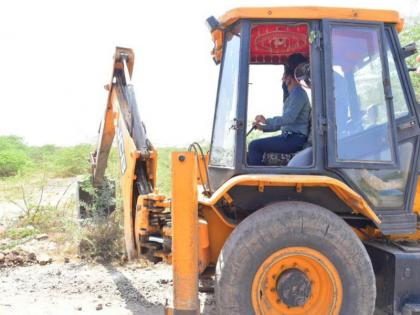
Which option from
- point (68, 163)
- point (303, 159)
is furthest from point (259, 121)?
point (68, 163)

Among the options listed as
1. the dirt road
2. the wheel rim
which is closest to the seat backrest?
the wheel rim

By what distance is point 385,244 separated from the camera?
12.5 ft

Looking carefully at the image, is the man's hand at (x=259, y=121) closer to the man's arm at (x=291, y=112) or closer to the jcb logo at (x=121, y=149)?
the man's arm at (x=291, y=112)

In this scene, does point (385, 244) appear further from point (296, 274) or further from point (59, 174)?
point (59, 174)

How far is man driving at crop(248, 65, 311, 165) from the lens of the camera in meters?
3.87

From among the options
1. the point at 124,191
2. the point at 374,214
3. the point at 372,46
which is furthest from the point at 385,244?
the point at 124,191

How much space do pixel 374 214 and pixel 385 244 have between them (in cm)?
48

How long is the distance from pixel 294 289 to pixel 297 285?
35 millimetres

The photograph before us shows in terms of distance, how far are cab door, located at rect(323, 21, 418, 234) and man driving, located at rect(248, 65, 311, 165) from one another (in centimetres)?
38

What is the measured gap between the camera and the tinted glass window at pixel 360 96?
354 cm

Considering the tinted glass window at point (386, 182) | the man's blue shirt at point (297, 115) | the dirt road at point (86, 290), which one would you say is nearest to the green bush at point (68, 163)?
the dirt road at point (86, 290)

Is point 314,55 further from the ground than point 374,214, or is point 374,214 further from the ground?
point 314,55

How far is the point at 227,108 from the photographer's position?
3846 millimetres

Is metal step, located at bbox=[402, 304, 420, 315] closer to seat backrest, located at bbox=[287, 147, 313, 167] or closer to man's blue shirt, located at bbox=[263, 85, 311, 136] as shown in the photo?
seat backrest, located at bbox=[287, 147, 313, 167]
